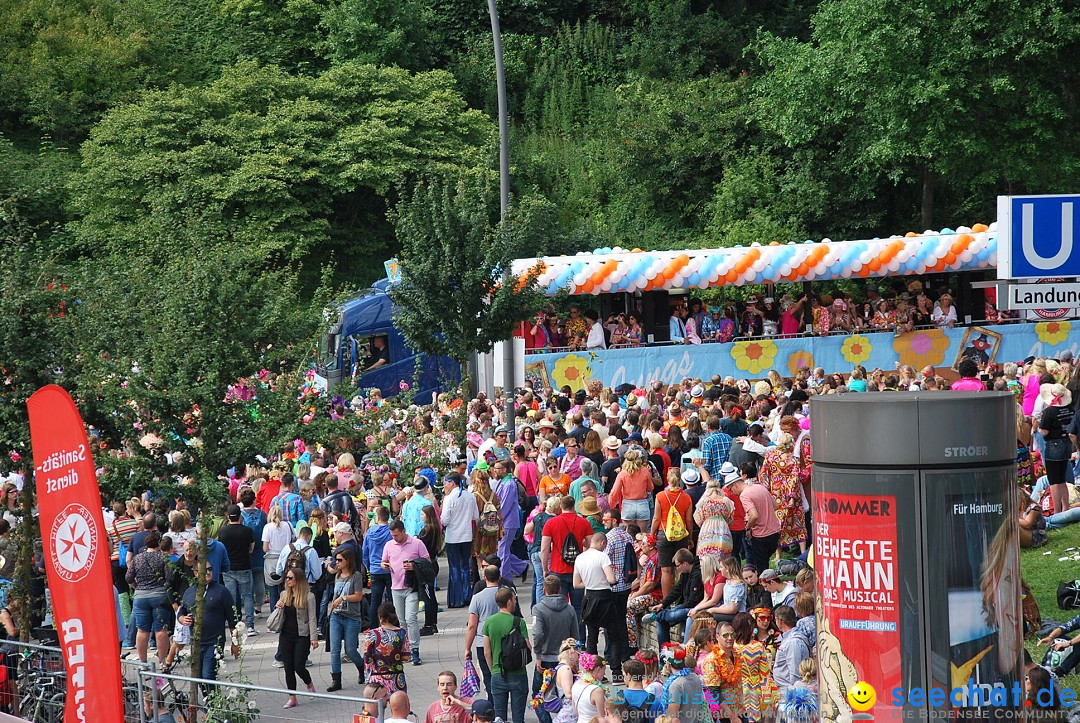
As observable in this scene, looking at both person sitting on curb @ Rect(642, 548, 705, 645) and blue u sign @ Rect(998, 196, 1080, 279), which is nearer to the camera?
blue u sign @ Rect(998, 196, 1080, 279)

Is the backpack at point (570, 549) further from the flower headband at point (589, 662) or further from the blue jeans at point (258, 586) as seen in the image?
the blue jeans at point (258, 586)

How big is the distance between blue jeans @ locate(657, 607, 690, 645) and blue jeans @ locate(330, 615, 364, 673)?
300 cm

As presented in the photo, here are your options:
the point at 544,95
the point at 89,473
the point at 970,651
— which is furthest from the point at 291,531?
the point at 544,95

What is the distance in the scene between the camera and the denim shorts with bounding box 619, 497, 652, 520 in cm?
1555

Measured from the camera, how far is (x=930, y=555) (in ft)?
23.3

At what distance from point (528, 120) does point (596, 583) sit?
36574 millimetres

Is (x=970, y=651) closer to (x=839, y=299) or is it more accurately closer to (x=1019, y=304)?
(x=1019, y=304)

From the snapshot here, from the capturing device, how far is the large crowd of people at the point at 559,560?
10711 mm

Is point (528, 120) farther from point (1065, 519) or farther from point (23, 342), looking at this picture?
point (23, 342)

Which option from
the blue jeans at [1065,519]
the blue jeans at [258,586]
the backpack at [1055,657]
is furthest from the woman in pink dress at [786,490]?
the blue jeans at [258,586]

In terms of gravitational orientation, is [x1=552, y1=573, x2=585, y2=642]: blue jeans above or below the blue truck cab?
below

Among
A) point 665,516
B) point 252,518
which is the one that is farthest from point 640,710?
point 252,518

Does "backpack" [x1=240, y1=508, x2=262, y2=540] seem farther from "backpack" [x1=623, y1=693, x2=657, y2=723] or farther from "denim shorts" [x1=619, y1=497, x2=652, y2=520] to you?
"backpack" [x1=623, y1=693, x2=657, y2=723]

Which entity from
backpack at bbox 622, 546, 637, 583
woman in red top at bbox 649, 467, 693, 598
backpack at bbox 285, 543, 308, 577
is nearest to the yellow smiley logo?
backpack at bbox 622, 546, 637, 583
